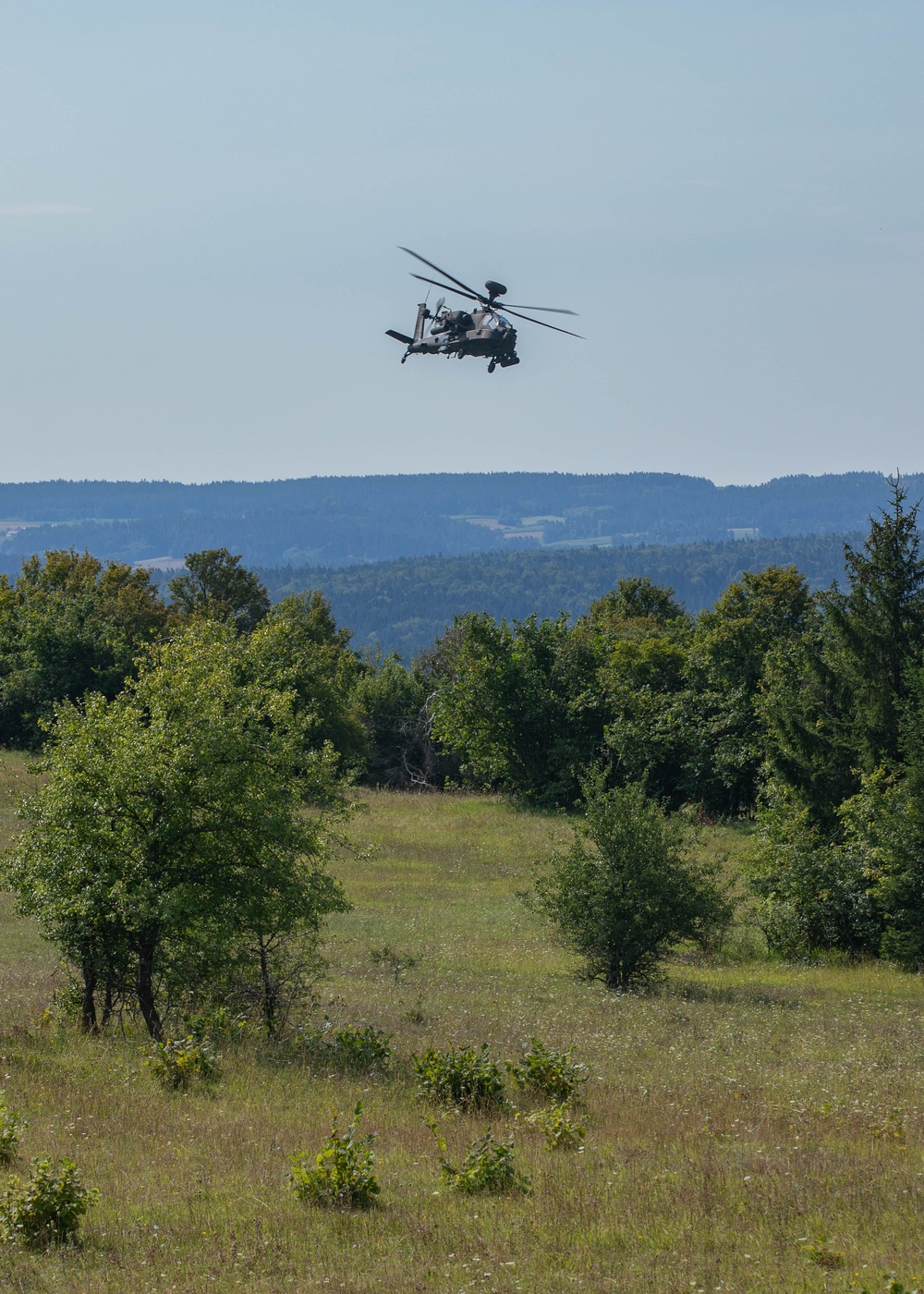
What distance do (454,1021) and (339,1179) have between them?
1199 centimetres

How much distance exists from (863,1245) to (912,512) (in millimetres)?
32529

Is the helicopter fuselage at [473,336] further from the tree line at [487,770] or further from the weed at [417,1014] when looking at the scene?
the weed at [417,1014]

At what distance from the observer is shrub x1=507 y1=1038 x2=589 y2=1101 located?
52.2 ft

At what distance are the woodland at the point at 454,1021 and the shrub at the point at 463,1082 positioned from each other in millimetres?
44

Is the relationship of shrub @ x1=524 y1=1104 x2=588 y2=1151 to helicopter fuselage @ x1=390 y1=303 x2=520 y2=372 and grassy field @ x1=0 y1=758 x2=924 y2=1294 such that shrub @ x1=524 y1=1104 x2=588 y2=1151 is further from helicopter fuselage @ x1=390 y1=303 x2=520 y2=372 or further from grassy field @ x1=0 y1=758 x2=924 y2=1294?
helicopter fuselage @ x1=390 y1=303 x2=520 y2=372

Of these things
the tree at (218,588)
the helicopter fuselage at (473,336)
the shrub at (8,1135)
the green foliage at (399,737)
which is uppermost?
the helicopter fuselage at (473,336)

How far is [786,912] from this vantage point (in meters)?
34.9

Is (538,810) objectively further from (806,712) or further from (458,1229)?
(458,1229)

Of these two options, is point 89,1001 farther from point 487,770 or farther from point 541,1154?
point 487,770

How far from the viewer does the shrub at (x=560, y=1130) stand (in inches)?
538

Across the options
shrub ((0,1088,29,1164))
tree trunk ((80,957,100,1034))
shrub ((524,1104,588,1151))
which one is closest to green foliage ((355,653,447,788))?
tree trunk ((80,957,100,1034))

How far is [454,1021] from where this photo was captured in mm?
22984

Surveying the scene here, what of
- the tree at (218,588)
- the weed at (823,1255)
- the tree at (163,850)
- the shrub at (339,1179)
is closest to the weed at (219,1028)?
the tree at (163,850)

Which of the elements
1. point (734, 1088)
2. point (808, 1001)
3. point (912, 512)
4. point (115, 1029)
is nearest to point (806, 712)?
point (912, 512)
